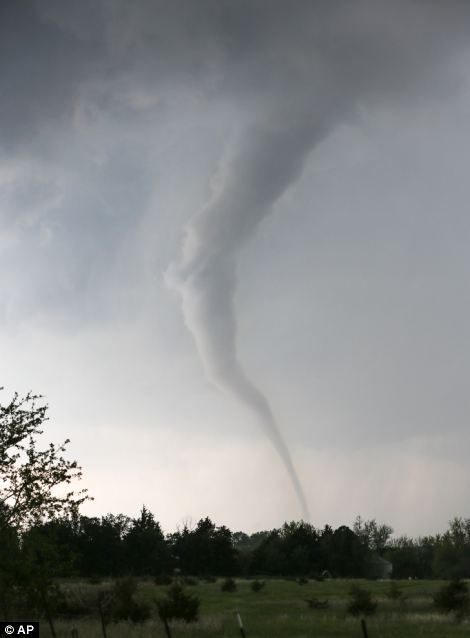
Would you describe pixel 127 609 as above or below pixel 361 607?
above

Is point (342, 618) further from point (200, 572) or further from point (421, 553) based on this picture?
point (421, 553)

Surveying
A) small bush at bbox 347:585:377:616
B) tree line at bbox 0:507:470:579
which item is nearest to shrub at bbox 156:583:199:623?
small bush at bbox 347:585:377:616

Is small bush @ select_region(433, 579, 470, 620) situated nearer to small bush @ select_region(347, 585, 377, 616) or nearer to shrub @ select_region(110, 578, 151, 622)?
small bush @ select_region(347, 585, 377, 616)

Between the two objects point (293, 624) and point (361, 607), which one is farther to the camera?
point (361, 607)

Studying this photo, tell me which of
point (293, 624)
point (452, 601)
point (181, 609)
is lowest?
point (452, 601)

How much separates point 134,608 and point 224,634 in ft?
31.0

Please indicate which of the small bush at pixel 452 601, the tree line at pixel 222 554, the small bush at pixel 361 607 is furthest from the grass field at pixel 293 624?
the tree line at pixel 222 554

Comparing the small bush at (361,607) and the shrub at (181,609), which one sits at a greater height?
the shrub at (181,609)

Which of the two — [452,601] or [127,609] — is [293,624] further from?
[452,601]

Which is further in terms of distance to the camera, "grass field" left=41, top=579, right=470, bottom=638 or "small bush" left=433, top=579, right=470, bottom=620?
"small bush" left=433, top=579, right=470, bottom=620

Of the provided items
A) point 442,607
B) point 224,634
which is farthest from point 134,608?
point 442,607

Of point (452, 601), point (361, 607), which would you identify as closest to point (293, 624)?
point (361, 607)

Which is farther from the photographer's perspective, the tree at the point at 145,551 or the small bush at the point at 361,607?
the tree at the point at 145,551

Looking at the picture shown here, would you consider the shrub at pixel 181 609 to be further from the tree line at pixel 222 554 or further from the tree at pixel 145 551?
the tree at pixel 145 551
